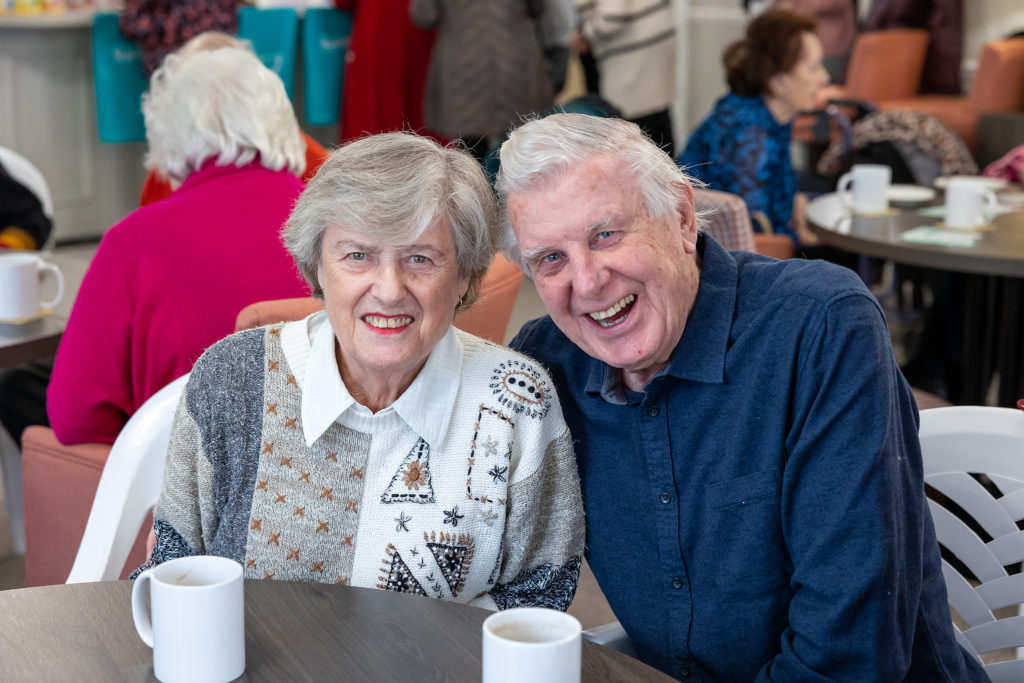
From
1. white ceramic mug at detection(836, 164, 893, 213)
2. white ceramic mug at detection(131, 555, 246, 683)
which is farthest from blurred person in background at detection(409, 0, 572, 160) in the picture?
white ceramic mug at detection(131, 555, 246, 683)

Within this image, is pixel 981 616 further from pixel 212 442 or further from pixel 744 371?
pixel 212 442

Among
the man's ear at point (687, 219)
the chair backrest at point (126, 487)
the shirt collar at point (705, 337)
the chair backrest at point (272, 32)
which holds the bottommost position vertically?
the chair backrest at point (126, 487)

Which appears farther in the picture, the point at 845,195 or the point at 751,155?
the point at 751,155

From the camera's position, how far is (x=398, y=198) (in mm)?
1337

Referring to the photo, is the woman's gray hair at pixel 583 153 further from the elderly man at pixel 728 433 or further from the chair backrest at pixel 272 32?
the chair backrest at pixel 272 32

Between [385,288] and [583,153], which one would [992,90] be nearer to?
[583,153]

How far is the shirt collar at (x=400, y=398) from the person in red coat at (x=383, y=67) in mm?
4378

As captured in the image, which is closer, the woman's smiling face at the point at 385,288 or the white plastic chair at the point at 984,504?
the woman's smiling face at the point at 385,288

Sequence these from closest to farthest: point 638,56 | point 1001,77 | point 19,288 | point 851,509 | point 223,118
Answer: point 851,509 < point 223,118 < point 19,288 < point 638,56 < point 1001,77

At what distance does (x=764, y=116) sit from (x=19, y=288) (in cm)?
240

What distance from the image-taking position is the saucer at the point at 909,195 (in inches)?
133

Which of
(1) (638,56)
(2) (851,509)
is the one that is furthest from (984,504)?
(1) (638,56)

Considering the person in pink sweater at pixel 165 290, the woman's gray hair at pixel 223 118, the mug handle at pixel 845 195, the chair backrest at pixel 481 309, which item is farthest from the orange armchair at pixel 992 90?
the person in pink sweater at pixel 165 290

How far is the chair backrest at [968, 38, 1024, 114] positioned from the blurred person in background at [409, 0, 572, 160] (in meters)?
2.06
